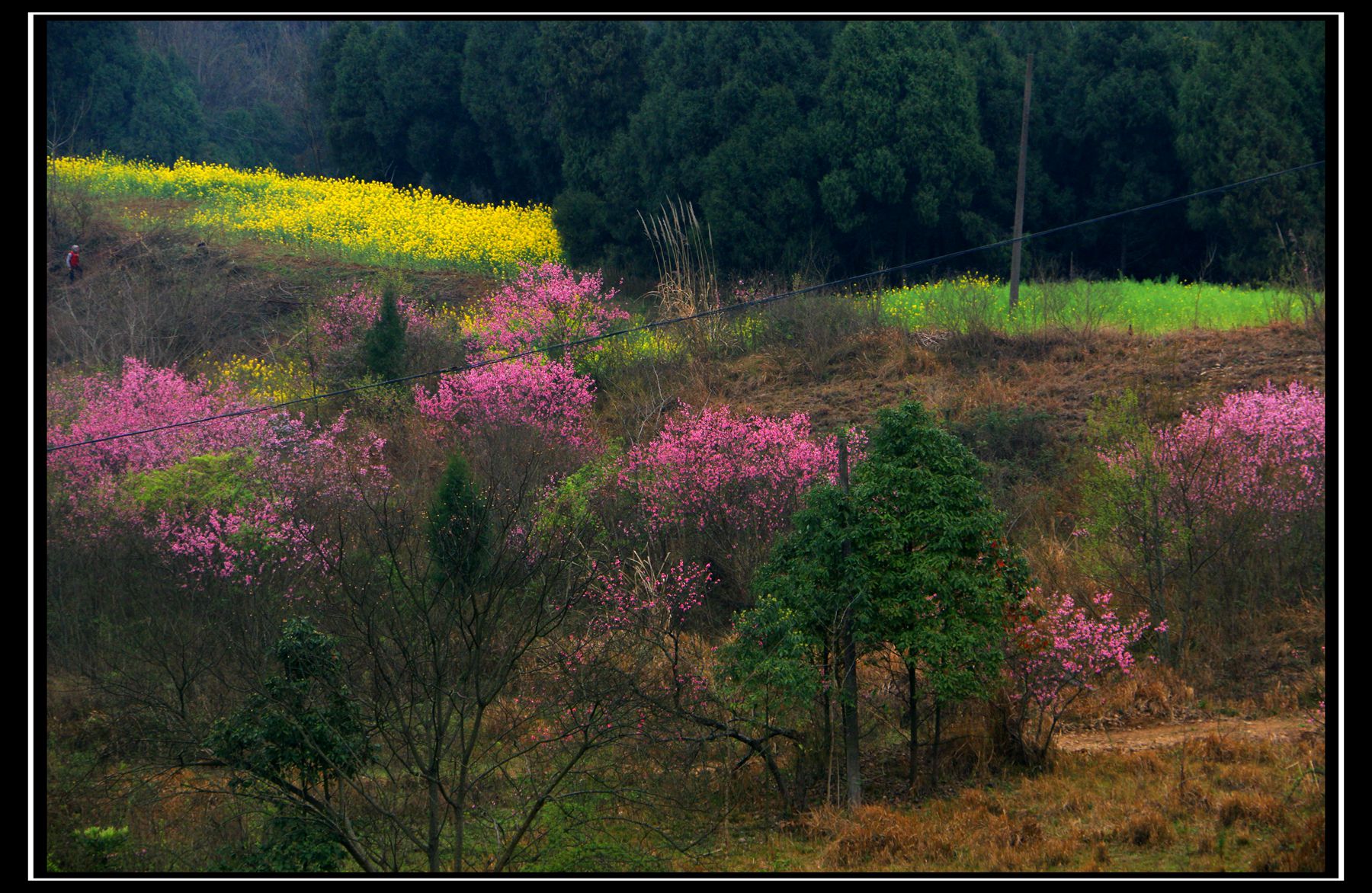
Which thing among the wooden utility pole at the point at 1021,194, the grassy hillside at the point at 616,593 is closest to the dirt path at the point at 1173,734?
the grassy hillside at the point at 616,593

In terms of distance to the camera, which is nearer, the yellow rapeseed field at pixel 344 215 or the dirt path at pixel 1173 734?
the dirt path at pixel 1173 734

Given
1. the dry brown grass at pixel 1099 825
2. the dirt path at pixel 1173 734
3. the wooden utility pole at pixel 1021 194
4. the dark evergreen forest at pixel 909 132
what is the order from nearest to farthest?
the dry brown grass at pixel 1099 825 → the dirt path at pixel 1173 734 → the wooden utility pole at pixel 1021 194 → the dark evergreen forest at pixel 909 132

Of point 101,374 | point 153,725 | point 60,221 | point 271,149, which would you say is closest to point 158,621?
point 153,725

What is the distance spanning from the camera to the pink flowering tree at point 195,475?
1323 centimetres

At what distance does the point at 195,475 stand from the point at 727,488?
6154 mm

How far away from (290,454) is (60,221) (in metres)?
15.1

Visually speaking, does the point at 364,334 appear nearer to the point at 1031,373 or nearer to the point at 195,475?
the point at 195,475

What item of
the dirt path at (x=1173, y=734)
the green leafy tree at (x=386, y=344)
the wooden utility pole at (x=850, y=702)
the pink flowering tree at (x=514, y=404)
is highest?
the green leafy tree at (x=386, y=344)

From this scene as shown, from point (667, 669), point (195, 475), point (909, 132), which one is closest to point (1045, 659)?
point (667, 669)

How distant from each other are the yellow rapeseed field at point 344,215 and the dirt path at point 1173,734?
18.0 meters

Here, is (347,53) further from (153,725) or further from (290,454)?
(153,725)

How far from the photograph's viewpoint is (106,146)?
3531 cm

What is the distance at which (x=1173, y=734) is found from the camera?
11023 mm

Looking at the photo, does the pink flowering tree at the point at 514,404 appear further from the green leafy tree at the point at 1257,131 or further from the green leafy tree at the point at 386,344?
the green leafy tree at the point at 1257,131
